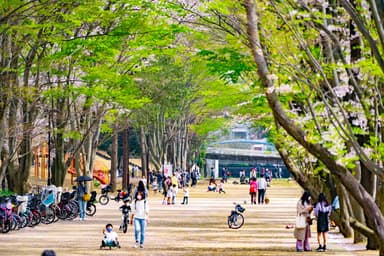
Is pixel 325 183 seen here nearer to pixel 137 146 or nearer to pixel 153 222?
pixel 153 222

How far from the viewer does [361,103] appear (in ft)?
59.2

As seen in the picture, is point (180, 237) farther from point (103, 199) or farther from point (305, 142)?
point (103, 199)

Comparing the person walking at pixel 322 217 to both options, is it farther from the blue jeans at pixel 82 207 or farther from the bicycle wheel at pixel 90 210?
the bicycle wheel at pixel 90 210

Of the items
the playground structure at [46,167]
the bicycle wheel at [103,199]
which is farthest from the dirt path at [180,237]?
the playground structure at [46,167]

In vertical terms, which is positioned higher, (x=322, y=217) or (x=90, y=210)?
(x=322, y=217)

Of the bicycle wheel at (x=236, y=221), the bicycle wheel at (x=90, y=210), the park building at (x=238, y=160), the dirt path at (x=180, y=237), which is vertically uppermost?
the park building at (x=238, y=160)

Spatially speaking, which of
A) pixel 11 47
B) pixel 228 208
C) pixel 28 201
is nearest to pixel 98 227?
pixel 28 201

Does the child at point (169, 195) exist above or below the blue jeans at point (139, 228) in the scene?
above

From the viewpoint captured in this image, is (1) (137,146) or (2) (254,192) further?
(1) (137,146)

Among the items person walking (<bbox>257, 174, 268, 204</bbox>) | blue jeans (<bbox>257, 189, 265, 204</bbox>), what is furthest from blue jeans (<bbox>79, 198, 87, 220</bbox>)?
blue jeans (<bbox>257, 189, 265, 204</bbox>)

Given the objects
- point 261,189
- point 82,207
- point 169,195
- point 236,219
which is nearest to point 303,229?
point 236,219

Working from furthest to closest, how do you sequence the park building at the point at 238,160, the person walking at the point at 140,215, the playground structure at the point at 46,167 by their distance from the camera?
1. the park building at the point at 238,160
2. the playground structure at the point at 46,167
3. the person walking at the point at 140,215

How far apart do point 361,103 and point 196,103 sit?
54.7 metres

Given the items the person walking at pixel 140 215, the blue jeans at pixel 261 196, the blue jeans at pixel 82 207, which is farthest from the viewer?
the blue jeans at pixel 261 196
